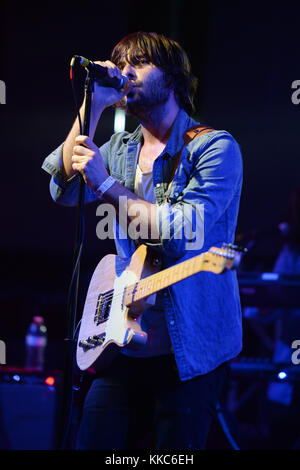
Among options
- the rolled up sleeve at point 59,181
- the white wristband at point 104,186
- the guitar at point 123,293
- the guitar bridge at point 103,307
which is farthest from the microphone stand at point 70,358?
the rolled up sleeve at point 59,181

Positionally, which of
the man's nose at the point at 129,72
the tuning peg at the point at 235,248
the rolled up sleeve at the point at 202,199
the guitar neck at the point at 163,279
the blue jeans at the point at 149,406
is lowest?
the blue jeans at the point at 149,406

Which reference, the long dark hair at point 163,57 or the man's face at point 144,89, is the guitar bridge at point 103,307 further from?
the long dark hair at point 163,57

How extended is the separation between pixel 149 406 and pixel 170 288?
44 centimetres

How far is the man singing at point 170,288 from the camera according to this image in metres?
1.95

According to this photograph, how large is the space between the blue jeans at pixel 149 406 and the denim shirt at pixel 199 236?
87 mm

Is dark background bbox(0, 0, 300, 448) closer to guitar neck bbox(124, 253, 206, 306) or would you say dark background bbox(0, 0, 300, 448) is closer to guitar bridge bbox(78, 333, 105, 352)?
guitar bridge bbox(78, 333, 105, 352)

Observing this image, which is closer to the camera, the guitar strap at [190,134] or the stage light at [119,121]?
the guitar strap at [190,134]

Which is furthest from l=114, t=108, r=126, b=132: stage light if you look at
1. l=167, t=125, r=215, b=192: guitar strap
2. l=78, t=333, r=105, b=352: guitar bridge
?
l=78, t=333, r=105, b=352: guitar bridge

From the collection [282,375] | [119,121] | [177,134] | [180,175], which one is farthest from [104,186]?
[119,121]

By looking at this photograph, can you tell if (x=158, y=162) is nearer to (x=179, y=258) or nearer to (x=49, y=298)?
(x=179, y=258)

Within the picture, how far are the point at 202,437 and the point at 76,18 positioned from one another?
506 centimetres

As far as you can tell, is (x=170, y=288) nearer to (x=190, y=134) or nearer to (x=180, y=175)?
(x=180, y=175)

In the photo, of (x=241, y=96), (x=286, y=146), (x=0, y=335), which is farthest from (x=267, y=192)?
(x=0, y=335)

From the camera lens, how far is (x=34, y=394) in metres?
3.52
